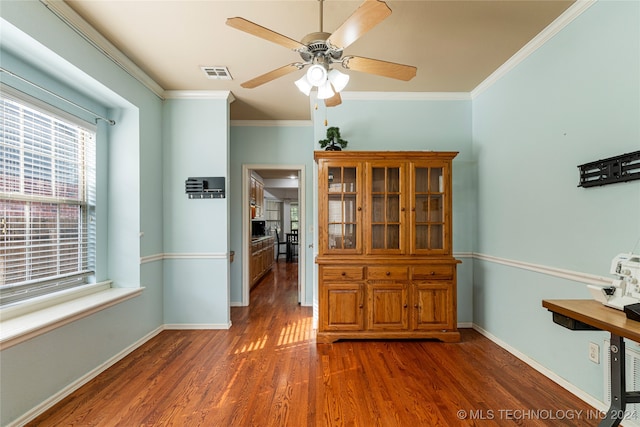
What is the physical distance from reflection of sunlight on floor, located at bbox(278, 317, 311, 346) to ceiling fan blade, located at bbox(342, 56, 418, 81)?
2632 millimetres

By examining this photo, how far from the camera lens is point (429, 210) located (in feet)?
10.4

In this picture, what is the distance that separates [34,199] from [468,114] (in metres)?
4.29

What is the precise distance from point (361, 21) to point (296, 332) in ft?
9.95

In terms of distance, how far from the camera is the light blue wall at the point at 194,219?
11.4 ft

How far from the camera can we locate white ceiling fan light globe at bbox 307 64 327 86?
1.77 m

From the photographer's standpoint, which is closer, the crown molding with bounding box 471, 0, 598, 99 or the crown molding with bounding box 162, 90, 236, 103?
the crown molding with bounding box 471, 0, 598, 99

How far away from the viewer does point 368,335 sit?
3047mm

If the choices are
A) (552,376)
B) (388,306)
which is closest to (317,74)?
(388,306)

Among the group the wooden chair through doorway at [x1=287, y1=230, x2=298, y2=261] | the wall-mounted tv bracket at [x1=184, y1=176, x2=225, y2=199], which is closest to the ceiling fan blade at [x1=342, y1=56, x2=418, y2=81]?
the wall-mounted tv bracket at [x1=184, y1=176, x2=225, y2=199]

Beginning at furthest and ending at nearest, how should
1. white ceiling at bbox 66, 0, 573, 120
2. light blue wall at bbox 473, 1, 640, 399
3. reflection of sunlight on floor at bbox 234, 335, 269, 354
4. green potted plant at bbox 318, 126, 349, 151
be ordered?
green potted plant at bbox 318, 126, 349, 151, reflection of sunlight on floor at bbox 234, 335, 269, 354, white ceiling at bbox 66, 0, 573, 120, light blue wall at bbox 473, 1, 640, 399

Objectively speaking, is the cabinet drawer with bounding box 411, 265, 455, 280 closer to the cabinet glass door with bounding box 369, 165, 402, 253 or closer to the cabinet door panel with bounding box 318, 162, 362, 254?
the cabinet glass door with bounding box 369, 165, 402, 253

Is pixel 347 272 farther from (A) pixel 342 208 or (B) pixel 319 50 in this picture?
(B) pixel 319 50

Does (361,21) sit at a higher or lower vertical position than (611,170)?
higher

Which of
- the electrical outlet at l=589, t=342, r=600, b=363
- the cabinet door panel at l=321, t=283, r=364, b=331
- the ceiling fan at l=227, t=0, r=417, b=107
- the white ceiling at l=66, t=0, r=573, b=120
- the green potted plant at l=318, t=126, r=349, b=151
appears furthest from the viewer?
the green potted plant at l=318, t=126, r=349, b=151
